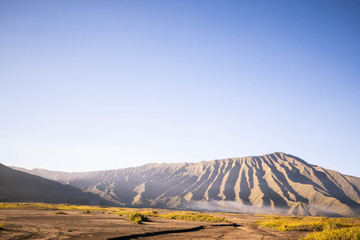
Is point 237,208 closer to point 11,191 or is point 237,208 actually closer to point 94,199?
point 94,199

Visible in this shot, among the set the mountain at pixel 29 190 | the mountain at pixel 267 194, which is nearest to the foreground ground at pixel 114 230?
the mountain at pixel 29 190

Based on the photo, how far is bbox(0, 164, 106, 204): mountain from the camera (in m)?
91.2

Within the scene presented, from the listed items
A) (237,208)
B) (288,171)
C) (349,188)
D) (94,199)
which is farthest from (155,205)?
(349,188)

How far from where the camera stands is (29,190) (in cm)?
9944

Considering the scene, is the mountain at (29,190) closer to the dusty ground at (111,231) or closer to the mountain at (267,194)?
the mountain at (267,194)

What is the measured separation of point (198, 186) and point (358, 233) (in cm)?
19301

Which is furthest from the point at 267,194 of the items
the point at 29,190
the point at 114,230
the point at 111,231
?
the point at 111,231

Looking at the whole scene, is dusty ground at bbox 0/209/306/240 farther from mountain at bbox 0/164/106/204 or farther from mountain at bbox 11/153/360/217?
mountain at bbox 11/153/360/217

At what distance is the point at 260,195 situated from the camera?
151750 millimetres

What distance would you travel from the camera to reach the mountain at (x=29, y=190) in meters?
91.2

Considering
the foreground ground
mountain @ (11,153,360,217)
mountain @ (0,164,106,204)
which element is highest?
the foreground ground

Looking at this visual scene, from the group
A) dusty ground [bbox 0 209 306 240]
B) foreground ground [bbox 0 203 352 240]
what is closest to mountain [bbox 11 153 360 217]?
foreground ground [bbox 0 203 352 240]

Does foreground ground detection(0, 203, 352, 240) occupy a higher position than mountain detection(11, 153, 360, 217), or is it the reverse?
foreground ground detection(0, 203, 352, 240)

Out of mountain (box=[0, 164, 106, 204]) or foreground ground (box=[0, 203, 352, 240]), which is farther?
mountain (box=[0, 164, 106, 204])
